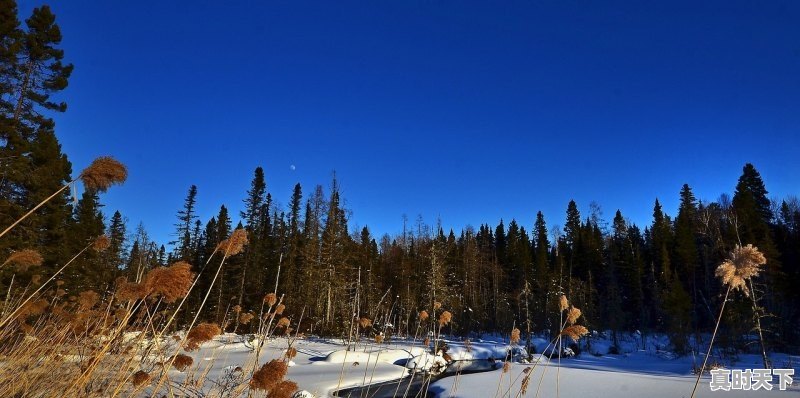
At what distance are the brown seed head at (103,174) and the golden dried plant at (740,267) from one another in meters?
3.47

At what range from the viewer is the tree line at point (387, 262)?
12.9 metres

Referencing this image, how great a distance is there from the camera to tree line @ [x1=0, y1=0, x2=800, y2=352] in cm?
1294

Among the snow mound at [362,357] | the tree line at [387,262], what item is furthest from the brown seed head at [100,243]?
the snow mound at [362,357]

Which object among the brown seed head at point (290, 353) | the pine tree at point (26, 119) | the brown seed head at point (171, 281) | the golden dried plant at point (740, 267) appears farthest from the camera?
the pine tree at point (26, 119)

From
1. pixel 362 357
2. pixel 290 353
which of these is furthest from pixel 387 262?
pixel 290 353

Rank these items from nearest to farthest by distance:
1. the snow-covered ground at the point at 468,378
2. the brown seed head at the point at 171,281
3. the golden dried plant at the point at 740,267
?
the brown seed head at the point at 171,281
the golden dried plant at the point at 740,267
the snow-covered ground at the point at 468,378

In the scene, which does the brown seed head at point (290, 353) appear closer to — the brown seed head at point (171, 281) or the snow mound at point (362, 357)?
the brown seed head at point (171, 281)

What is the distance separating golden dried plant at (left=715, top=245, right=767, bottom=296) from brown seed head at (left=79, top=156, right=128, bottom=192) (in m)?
3.47

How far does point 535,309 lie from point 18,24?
110 feet

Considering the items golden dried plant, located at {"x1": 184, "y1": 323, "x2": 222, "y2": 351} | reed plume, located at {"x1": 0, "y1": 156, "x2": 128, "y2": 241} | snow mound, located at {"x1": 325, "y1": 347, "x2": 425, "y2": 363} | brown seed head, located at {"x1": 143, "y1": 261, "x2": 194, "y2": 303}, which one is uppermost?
reed plume, located at {"x1": 0, "y1": 156, "x2": 128, "y2": 241}

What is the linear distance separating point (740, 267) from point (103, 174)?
369 centimetres

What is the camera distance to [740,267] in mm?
2891

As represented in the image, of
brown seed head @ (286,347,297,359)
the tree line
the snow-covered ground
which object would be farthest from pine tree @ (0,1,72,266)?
brown seed head @ (286,347,297,359)

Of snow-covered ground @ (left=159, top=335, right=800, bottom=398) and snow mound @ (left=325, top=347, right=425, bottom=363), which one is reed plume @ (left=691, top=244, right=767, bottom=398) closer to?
snow-covered ground @ (left=159, top=335, right=800, bottom=398)
